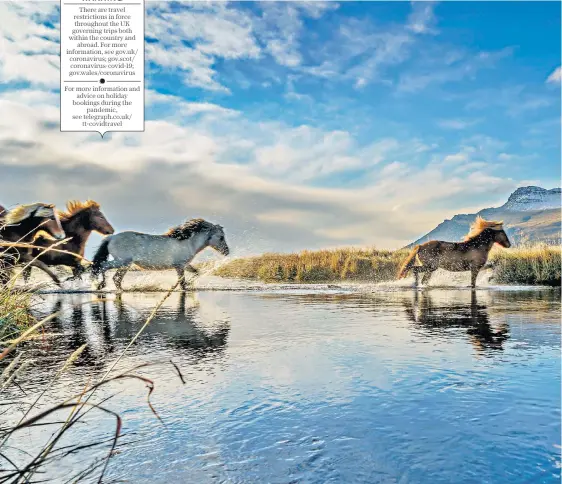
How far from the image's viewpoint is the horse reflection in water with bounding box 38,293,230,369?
16.7ft

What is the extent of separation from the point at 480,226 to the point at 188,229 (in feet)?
27.7

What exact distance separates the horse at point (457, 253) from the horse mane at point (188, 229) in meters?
5.80

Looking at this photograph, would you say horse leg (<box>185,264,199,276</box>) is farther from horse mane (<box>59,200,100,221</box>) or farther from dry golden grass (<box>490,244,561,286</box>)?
dry golden grass (<box>490,244,561,286</box>)

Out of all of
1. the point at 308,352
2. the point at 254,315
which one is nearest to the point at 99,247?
the point at 254,315

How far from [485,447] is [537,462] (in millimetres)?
245

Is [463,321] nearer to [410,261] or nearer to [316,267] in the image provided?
[410,261]

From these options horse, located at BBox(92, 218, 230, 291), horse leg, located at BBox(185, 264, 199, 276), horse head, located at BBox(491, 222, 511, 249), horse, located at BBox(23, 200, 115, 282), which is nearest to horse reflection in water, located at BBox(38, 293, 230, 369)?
horse, located at BBox(23, 200, 115, 282)

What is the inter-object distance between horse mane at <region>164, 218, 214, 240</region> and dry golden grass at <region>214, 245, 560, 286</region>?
4.27 meters

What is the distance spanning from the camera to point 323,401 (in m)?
3.52

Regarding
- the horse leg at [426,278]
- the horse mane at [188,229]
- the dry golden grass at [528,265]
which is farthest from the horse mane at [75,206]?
the dry golden grass at [528,265]

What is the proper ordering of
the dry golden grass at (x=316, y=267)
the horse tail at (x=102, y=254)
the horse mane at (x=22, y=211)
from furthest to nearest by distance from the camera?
the dry golden grass at (x=316, y=267), the horse tail at (x=102, y=254), the horse mane at (x=22, y=211)

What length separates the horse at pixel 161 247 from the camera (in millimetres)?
14211

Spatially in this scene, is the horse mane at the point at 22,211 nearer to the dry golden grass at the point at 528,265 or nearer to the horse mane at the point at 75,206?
the horse mane at the point at 75,206

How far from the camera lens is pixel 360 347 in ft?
17.5
